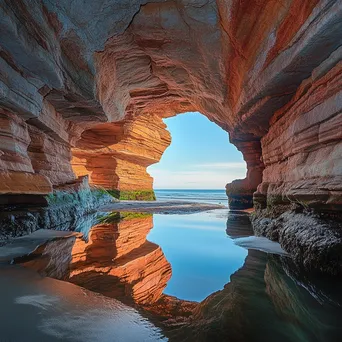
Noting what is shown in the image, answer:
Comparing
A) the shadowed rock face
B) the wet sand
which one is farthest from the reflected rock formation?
the wet sand

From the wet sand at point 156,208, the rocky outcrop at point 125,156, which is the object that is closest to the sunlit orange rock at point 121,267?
the wet sand at point 156,208

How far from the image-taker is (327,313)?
223 centimetres

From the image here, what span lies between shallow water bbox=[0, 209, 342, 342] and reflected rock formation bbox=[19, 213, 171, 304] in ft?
0.04

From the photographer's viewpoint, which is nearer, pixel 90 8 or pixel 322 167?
pixel 322 167

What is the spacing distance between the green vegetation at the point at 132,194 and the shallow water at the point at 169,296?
14.4 m

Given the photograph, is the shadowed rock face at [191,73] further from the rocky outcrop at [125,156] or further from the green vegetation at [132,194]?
the green vegetation at [132,194]

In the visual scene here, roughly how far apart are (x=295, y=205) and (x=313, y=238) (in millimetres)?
1349

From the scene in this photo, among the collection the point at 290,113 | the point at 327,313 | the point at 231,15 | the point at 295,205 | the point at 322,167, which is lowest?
the point at 327,313

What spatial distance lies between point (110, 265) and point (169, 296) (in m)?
1.28

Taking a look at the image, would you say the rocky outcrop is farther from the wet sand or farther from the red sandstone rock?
the red sandstone rock

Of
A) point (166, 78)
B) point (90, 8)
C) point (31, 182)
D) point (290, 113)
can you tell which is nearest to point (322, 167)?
point (290, 113)

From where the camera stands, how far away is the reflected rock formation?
2781 mm

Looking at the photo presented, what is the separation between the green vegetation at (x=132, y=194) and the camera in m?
18.9

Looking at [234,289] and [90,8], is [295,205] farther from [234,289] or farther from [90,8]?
[90,8]
